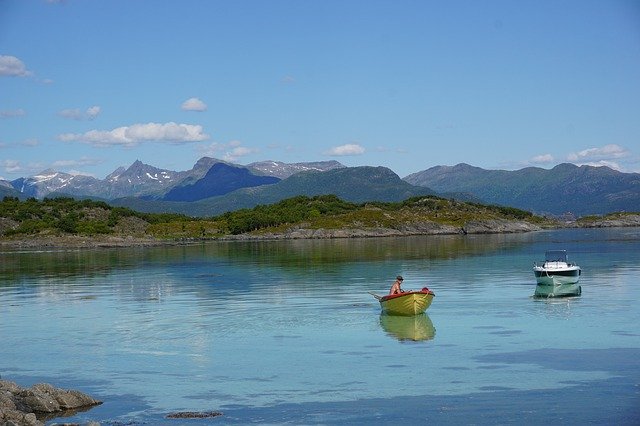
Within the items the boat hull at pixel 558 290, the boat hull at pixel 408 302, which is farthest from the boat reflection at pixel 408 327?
the boat hull at pixel 558 290

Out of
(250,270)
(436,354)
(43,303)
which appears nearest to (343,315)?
(436,354)

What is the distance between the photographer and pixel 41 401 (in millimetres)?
24781

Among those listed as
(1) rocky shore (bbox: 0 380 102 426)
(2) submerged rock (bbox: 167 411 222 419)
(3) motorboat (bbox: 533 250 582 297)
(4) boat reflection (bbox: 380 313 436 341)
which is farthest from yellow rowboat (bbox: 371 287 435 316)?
(1) rocky shore (bbox: 0 380 102 426)

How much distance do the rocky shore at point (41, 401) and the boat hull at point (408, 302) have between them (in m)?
21.2

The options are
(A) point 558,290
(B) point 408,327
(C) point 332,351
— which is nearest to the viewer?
(C) point 332,351

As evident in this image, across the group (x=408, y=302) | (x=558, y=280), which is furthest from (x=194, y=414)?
(x=558, y=280)

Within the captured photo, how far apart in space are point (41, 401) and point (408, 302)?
76.8 ft

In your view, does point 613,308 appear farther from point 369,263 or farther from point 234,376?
point 369,263

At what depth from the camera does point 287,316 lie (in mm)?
46375

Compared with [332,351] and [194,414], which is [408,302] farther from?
[194,414]

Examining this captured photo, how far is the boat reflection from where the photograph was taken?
3835 cm

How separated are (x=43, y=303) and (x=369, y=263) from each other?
140 feet

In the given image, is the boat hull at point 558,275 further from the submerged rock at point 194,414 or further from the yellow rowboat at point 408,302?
the submerged rock at point 194,414

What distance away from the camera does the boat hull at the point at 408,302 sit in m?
44.1
